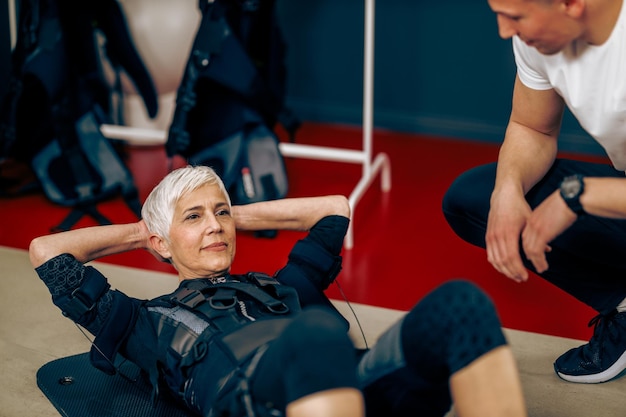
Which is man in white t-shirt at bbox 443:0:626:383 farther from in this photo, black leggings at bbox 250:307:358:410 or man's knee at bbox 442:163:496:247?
black leggings at bbox 250:307:358:410

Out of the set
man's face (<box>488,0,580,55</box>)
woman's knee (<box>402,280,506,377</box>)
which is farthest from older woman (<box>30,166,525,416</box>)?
man's face (<box>488,0,580,55</box>)

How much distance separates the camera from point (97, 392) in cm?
199

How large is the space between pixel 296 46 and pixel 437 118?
0.84 m

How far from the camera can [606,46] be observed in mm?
1726

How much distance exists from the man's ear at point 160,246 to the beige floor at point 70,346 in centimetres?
45

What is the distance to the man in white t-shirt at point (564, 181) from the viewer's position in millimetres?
1662

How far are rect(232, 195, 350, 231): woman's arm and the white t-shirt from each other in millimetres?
570

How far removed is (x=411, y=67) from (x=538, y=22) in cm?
255

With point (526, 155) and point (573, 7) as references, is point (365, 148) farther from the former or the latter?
point (573, 7)

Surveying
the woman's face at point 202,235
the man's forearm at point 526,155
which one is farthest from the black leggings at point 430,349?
the man's forearm at point 526,155

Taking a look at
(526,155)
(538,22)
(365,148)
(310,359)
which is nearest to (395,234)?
(365,148)

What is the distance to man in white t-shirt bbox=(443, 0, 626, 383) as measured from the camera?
1.66 m

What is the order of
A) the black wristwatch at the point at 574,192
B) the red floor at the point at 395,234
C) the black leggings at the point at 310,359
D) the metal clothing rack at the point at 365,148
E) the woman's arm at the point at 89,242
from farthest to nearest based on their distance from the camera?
the metal clothing rack at the point at 365,148
the red floor at the point at 395,234
the woman's arm at the point at 89,242
the black wristwatch at the point at 574,192
the black leggings at the point at 310,359

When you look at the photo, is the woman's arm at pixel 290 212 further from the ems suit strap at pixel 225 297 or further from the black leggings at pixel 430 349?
the black leggings at pixel 430 349
